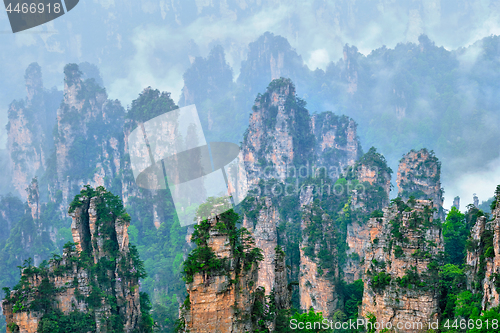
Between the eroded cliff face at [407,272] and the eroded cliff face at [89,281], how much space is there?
1350 centimetres

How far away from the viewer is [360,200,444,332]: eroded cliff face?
61.4 feet

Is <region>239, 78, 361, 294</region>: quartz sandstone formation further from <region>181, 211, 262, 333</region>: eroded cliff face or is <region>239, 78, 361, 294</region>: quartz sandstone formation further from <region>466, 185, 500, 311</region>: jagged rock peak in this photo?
<region>181, 211, 262, 333</region>: eroded cliff face

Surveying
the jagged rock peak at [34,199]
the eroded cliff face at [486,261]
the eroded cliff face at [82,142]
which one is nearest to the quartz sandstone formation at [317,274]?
the eroded cliff face at [486,261]

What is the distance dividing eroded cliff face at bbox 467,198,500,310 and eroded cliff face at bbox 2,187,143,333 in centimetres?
1785

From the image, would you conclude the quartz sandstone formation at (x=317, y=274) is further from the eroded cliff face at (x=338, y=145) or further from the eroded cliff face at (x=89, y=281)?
the eroded cliff face at (x=338, y=145)

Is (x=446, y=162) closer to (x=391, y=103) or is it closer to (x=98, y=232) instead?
(x=391, y=103)

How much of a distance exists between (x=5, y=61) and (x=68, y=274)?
79920 millimetres

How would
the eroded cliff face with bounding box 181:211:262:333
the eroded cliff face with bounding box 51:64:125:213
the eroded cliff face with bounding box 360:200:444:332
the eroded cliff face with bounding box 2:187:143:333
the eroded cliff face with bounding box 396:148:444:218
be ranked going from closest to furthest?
the eroded cliff face with bounding box 181:211:262:333 → the eroded cliff face with bounding box 360:200:444:332 → the eroded cliff face with bounding box 2:187:143:333 → the eroded cliff face with bounding box 396:148:444:218 → the eroded cliff face with bounding box 51:64:125:213

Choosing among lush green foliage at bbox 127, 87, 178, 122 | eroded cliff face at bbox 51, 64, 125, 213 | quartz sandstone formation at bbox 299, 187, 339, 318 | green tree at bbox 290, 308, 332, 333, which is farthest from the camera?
eroded cliff face at bbox 51, 64, 125, 213

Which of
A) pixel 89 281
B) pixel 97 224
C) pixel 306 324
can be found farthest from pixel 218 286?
pixel 97 224

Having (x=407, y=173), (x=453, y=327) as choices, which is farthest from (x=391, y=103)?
(x=453, y=327)

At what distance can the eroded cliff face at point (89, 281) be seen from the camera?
20.5 m

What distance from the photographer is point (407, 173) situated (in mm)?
41594

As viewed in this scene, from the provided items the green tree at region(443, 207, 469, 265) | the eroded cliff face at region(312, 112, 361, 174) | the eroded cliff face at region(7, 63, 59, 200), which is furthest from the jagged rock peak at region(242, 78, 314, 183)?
the eroded cliff face at region(7, 63, 59, 200)
